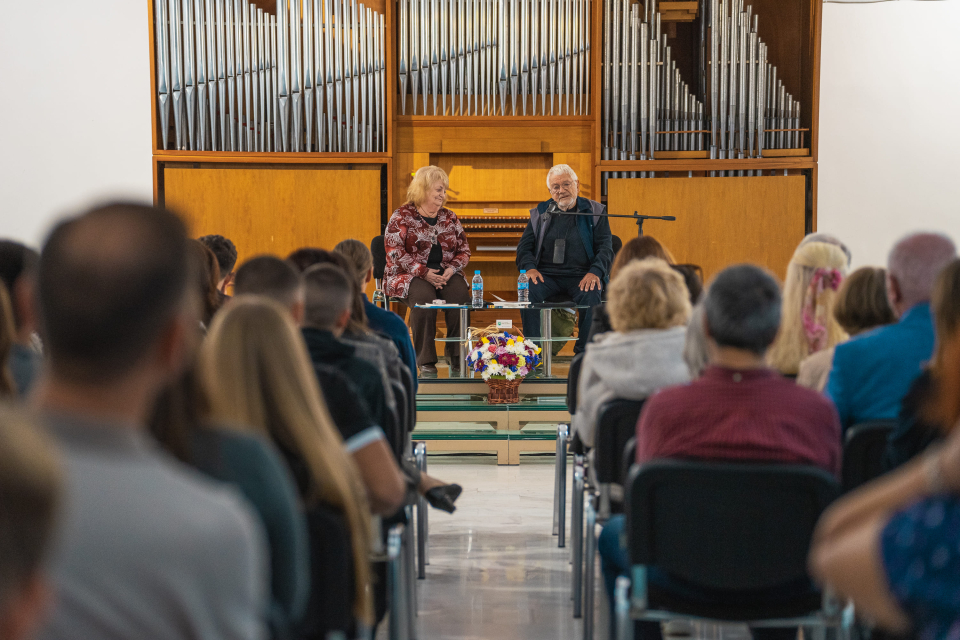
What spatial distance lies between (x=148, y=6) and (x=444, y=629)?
5.53 meters

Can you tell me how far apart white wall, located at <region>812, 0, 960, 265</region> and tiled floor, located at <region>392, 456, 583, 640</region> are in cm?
379

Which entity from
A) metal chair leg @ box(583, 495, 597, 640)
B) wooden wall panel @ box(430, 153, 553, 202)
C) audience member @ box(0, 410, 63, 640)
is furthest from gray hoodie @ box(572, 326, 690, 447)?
wooden wall panel @ box(430, 153, 553, 202)

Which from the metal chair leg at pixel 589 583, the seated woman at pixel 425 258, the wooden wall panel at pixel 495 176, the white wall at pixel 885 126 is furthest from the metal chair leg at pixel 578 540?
the white wall at pixel 885 126

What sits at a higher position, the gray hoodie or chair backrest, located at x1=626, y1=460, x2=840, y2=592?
the gray hoodie

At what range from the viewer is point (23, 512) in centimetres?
54

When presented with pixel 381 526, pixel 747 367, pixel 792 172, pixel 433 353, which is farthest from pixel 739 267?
pixel 792 172

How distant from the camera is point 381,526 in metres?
2.12

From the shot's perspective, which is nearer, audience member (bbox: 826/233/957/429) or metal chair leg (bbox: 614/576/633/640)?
metal chair leg (bbox: 614/576/633/640)

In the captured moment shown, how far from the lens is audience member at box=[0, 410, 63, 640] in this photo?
1.75 feet

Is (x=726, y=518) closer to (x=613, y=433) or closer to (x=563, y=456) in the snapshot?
(x=613, y=433)

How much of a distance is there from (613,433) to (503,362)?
250 cm

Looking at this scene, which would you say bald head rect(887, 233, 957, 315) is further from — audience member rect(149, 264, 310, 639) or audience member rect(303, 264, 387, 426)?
audience member rect(149, 264, 310, 639)

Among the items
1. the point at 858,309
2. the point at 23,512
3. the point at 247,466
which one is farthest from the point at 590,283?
the point at 23,512

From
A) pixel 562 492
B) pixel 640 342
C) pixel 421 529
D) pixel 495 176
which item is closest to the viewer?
pixel 640 342
